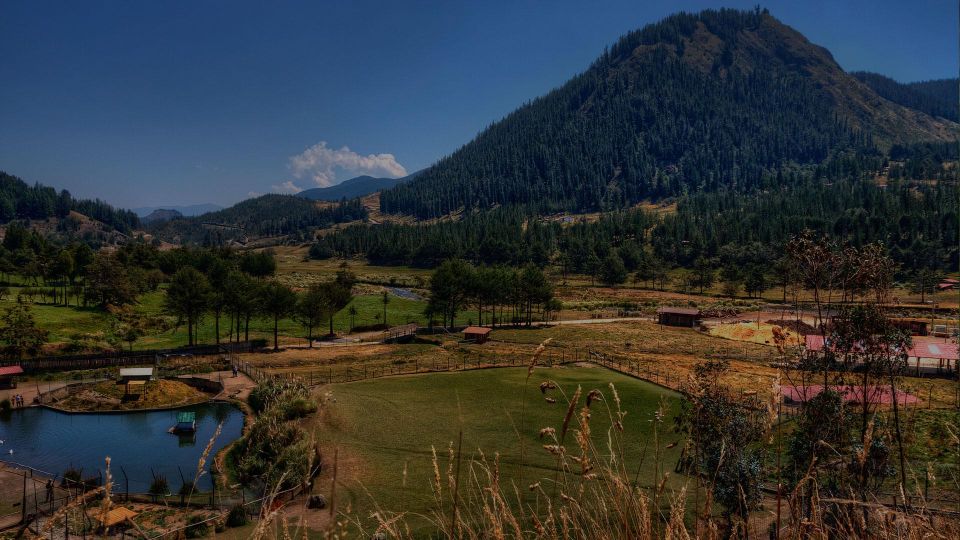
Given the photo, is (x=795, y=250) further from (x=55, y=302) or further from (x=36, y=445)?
(x=55, y=302)

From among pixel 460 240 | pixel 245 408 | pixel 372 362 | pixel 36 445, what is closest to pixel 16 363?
pixel 36 445

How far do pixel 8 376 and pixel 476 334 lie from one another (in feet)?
133

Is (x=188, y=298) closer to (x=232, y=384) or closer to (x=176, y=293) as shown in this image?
(x=176, y=293)

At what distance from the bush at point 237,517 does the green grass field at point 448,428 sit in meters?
3.17

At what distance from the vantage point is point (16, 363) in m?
43.1

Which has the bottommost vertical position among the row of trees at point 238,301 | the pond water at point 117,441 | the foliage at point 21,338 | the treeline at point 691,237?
the pond water at point 117,441

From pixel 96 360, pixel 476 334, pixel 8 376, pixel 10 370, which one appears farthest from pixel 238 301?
pixel 476 334

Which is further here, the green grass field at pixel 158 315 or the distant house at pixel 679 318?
the distant house at pixel 679 318

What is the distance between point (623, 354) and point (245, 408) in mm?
34766

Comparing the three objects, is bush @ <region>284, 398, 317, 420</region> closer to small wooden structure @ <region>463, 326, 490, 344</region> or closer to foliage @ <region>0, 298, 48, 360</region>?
foliage @ <region>0, 298, 48, 360</region>

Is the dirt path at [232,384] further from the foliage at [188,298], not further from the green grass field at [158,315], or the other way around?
the green grass field at [158,315]

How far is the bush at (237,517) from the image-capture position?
18.1m

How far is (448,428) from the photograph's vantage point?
27.8 meters

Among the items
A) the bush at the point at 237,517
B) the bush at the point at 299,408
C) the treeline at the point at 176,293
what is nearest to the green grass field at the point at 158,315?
the treeline at the point at 176,293
